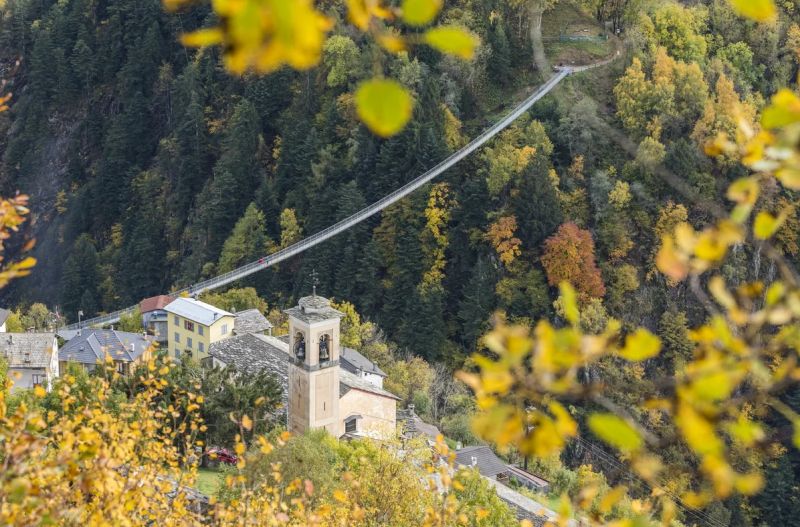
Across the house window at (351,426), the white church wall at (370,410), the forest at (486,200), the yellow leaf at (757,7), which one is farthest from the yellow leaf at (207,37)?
the forest at (486,200)

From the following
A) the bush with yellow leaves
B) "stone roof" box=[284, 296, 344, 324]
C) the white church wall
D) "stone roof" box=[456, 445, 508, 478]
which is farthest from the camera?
"stone roof" box=[456, 445, 508, 478]

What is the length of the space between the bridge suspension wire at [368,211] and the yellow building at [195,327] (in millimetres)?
6389

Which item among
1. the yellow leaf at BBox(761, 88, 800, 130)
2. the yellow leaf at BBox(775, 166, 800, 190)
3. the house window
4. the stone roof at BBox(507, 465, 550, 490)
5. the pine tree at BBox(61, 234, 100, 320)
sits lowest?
the pine tree at BBox(61, 234, 100, 320)

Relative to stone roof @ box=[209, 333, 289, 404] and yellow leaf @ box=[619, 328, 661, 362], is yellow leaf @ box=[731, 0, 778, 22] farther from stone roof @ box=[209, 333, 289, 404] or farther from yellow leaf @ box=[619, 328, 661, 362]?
stone roof @ box=[209, 333, 289, 404]

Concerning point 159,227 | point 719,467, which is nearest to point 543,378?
point 719,467

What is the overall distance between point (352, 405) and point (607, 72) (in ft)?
82.0

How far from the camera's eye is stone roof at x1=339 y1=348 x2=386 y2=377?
125ft

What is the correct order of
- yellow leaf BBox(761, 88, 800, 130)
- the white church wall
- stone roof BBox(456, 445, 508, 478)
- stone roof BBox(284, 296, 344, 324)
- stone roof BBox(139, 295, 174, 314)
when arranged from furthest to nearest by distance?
stone roof BBox(139, 295, 174, 314), stone roof BBox(456, 445, 508, 478), the white church wall, stone roof BBox(284, 296, 344, 324), yellow leaf BBox(761, 88, 800, 130)

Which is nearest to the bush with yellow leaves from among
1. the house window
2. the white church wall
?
the white church wall

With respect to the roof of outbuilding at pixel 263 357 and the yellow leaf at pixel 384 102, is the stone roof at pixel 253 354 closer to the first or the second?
the roof of outbuilding at pixel 263 357

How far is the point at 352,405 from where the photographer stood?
32.2 metres

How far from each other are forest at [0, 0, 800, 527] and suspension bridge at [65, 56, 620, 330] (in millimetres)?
512

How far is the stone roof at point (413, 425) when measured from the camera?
33656 mm

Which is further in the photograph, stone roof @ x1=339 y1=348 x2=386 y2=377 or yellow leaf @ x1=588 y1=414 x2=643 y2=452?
stone roof @ x1=339 y1=348 x2=386 y2=377
